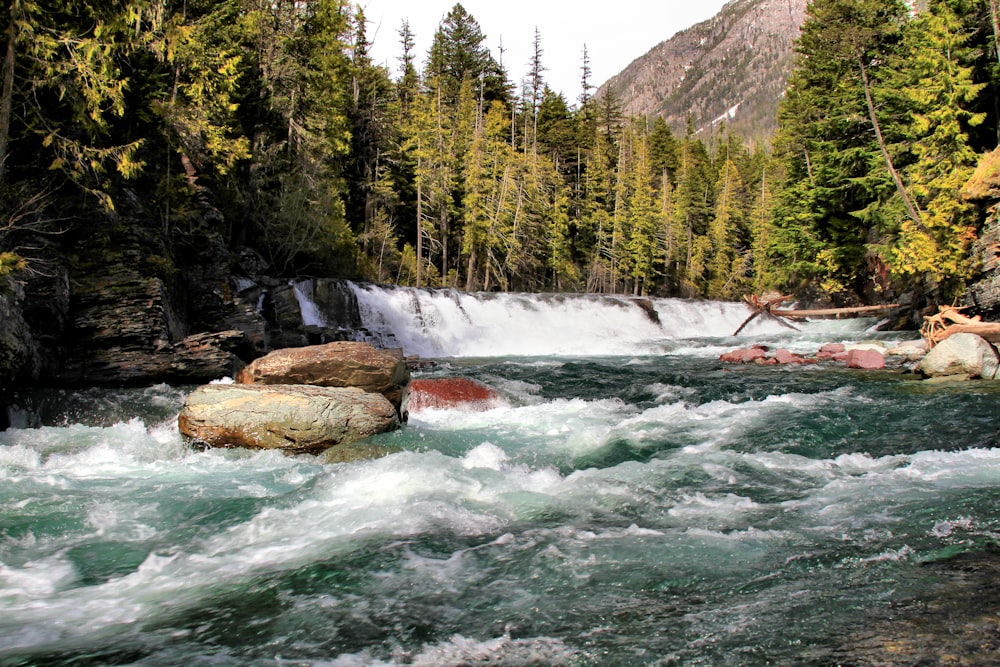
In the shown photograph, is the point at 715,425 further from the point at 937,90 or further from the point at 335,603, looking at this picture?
the point at 937,90

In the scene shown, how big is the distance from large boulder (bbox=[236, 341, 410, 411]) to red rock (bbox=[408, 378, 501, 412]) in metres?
1.59

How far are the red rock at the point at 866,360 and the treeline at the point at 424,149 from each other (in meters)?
6.93

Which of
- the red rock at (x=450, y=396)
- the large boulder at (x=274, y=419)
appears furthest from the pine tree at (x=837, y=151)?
the large boulder at (x=274, y=419)

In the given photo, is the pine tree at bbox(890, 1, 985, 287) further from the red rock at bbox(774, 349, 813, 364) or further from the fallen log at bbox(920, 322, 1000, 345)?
the red rock at bbox(774, 349, 813, 364)

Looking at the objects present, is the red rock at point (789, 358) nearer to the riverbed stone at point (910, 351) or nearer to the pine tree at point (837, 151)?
the riverbed stone at point (910, 351)

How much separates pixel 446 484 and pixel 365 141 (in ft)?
113

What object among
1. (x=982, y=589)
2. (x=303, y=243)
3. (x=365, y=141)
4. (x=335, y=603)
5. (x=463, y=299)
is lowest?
(x=335, y=603)

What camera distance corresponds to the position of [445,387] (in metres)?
12.2

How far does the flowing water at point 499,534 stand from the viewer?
3.65m

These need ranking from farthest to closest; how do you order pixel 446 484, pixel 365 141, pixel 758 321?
Answer: pixel 365 141 → pixel 758 321 → pixel 446 484

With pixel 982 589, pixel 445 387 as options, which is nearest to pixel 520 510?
pixel 982 589

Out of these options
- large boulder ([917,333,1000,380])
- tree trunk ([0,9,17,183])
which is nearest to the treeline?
tree trunk ([0,9,17,183])

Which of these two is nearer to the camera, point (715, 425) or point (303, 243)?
point (715, 425)

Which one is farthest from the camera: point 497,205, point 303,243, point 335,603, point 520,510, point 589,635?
point 497,205
